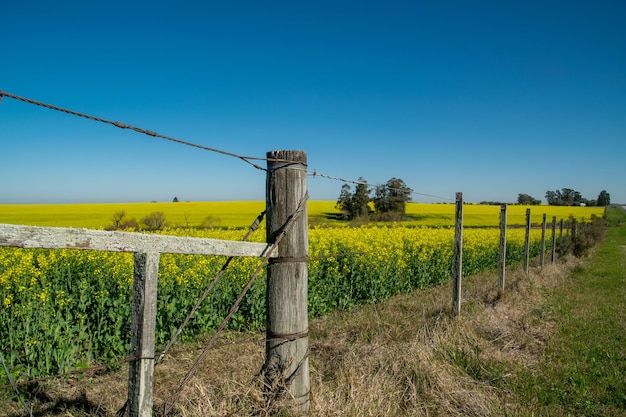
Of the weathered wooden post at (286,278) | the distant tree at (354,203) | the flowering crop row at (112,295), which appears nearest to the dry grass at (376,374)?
the weathered wooden post at (286,278)

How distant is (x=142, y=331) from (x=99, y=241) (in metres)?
0.49

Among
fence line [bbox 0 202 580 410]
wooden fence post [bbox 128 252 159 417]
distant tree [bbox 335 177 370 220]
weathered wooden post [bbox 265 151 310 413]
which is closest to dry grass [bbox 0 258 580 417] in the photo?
weathered wooden post [bbox 265 151 310 413]

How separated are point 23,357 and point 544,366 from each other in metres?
6.08

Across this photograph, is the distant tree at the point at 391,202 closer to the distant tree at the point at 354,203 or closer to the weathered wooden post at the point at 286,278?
the distant tree at the point at 354,203

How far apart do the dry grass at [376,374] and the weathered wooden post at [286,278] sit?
188 mm

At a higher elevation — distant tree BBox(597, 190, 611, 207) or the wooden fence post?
distant tree BBox(597, 190, 611, 207)

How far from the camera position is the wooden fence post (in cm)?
203

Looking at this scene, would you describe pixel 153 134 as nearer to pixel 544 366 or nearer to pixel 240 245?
pixel 240 245

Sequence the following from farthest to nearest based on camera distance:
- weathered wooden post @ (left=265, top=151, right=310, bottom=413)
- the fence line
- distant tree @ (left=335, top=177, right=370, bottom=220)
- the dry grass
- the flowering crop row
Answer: distant tree @ (left=335, top=177, right=370, bottom=220), the flowering crop row, the dry grass, weathered wooden post @ (left=265, top=151, right=310, bottom=413), the fence line

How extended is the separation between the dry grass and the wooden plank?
0.89 m

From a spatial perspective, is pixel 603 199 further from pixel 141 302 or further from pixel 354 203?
pixel 141 302

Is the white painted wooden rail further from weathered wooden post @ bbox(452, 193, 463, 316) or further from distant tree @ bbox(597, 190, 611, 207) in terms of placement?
distant tree @ bbox(597, 190, 611, 207)

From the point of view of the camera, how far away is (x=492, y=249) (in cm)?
1667

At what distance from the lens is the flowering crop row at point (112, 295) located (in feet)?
A: 16.6
